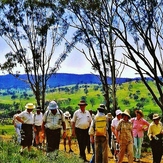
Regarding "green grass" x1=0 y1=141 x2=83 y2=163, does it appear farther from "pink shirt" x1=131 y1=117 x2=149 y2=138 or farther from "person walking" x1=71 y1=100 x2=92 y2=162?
"pink shirt" x1=131 y1=117 x2=149 y2=138

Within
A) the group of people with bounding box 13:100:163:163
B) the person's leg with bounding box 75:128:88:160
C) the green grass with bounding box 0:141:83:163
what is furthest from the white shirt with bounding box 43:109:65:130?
the person's leg with bounding box 75:128:88:160

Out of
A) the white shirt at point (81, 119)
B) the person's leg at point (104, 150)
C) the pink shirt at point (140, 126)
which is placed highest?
the white shirt at point (81, 119)

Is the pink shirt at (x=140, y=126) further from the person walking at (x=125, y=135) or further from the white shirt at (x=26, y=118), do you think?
the white shirt at (x=26, y=118)

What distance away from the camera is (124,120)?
12.5 m

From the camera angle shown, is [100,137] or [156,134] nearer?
[100,137]

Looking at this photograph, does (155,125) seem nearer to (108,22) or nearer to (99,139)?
(99,139)

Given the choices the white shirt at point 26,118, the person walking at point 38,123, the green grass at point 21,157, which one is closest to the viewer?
the green grass at point 21,157

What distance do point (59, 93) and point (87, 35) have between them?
6031 inches

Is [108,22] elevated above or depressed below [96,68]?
above

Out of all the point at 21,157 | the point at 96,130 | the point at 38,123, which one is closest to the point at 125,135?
the point at 96,130

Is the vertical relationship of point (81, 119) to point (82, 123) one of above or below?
above

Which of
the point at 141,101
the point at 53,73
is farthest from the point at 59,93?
the point at 53,73

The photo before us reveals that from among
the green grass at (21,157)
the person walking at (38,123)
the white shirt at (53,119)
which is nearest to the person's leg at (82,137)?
the white shirt at (53,119)

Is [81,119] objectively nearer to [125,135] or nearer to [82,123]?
[82,123]
